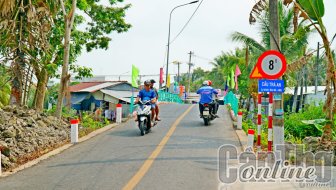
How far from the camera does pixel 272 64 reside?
905 centimetres

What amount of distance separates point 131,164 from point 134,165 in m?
0.12

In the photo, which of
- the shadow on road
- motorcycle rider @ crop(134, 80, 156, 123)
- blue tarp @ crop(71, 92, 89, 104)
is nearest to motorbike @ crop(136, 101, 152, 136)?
motorcycle rider @ crop(134, 80, 156, 123)

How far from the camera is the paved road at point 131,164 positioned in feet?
23.9

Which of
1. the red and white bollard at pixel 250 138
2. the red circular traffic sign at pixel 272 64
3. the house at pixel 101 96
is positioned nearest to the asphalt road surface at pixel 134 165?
the red and white bollard at pixel 250 138

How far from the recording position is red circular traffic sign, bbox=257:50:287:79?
29.5 ft

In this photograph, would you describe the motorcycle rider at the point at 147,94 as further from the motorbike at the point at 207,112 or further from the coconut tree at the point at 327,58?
the coconut tree at the point at 327,58

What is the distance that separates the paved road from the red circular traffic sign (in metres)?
2.47

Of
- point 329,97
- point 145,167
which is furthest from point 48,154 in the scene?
point 329,97

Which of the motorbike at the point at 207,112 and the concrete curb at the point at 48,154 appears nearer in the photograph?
the concrete curb at the point at 48,154

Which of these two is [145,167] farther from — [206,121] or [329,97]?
[206,121]

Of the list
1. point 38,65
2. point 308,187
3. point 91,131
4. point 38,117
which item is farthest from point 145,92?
point 308,187

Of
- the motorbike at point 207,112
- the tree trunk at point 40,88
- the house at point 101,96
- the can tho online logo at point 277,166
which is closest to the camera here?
the can tho online logo at point 277,166

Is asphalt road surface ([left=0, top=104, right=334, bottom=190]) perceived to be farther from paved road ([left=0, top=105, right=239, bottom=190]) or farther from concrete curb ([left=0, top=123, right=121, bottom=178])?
concrete curb ([left=0, top=123, right=121, bottom=178])

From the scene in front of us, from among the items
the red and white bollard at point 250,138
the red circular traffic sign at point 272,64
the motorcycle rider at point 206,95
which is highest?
the red circular traffic sign at point 272,64
